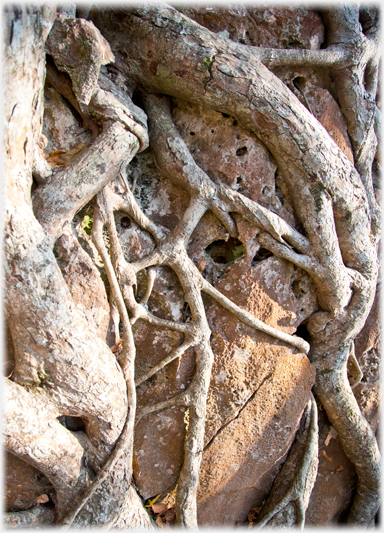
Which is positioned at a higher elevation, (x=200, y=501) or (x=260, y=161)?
(x=260, y=161)

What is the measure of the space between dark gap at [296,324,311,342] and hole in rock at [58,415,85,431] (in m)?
1.33

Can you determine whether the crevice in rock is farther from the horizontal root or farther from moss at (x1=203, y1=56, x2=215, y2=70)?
moss at (x1=203, y1=56, x2=215, y2=70)

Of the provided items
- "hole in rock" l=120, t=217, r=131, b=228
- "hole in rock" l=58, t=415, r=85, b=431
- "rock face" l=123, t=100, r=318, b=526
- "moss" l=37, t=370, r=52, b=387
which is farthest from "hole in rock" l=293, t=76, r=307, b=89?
"hole in rock" l=58, t=415, r=85, b=431

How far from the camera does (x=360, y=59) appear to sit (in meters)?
2.38

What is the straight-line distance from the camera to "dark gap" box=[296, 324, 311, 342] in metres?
2.43

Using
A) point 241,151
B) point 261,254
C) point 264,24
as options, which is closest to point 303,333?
point 261,254

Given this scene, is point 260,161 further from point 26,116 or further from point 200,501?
point 200,501

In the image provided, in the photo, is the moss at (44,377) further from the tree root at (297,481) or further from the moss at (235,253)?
the tree root at (297,481)

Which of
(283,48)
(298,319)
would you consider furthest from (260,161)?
(298,319)

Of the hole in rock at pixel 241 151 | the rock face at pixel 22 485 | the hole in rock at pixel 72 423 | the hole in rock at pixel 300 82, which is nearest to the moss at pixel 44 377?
the hole in rock at pixel 72 423

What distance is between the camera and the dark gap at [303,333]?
2.43m

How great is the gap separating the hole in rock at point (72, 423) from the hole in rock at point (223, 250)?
1.01 metres

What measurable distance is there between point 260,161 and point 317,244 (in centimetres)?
52

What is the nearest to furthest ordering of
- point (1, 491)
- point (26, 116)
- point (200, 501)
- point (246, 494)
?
point (26, 116) → point (1, 491) → point (200, 501) → point (246, 494)
